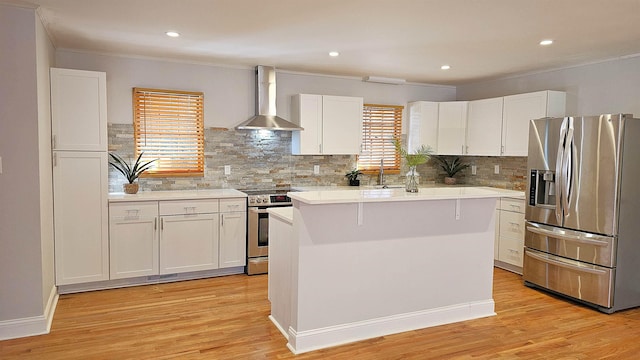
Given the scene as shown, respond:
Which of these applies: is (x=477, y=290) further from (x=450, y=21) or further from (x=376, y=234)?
(x=450, y=21)

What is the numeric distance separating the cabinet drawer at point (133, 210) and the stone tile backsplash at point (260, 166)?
0.55 m

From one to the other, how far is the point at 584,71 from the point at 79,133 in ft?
17.6

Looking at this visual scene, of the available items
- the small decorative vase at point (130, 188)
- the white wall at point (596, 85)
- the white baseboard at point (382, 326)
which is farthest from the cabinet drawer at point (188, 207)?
the white wall at point (596, 85)

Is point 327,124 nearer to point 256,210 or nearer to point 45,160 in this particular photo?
point 256,210

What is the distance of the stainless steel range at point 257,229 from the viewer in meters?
4.88

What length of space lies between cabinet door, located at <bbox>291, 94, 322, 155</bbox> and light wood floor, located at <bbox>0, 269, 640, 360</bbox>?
1.95 metres

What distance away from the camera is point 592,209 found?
3979 millimetres

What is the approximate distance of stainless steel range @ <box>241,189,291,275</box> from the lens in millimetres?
4875

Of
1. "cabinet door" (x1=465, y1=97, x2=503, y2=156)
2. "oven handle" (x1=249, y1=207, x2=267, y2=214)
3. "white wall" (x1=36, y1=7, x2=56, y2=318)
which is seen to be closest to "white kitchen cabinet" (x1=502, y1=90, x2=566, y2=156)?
"cabinet door" (x1=465, y1=97, x2=503, y2=156)

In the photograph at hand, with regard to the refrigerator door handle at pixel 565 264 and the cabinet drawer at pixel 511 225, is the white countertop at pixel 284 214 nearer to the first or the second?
the refrigerator door handle at pixel 565 264

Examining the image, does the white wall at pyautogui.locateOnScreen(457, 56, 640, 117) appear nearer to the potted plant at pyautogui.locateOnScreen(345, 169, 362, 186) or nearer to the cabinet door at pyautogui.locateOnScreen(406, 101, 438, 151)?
the cabinet door at pyautogui.locateOnScreen(406, 101, 438, 151)

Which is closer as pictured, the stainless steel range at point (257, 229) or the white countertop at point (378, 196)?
the white countertop at point (378, 196)

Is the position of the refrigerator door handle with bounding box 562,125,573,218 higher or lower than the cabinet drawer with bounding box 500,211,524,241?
higher

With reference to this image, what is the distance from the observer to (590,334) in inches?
137
